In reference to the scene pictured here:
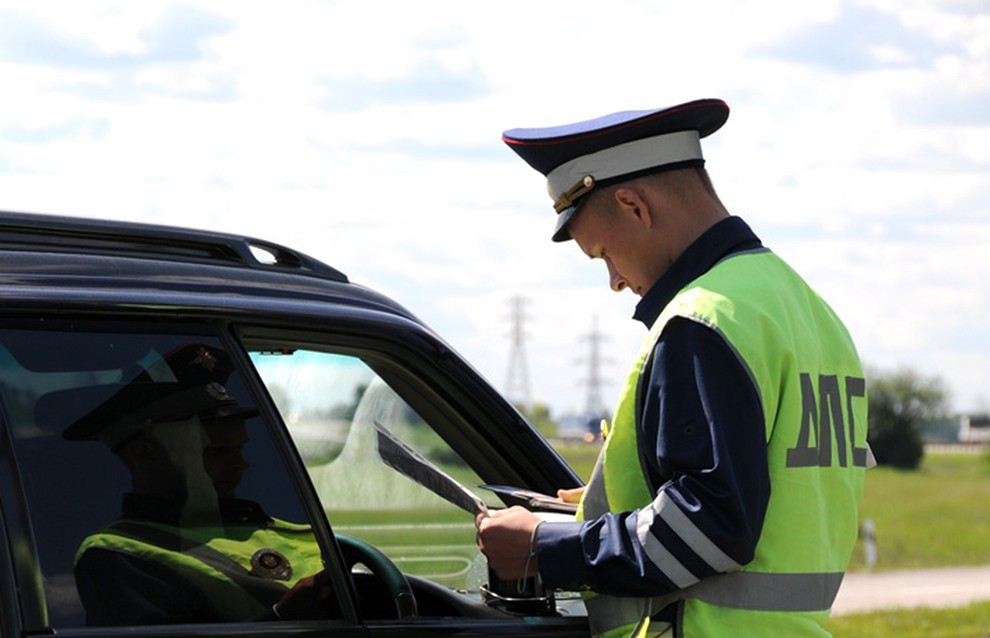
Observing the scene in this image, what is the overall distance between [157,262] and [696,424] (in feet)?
3.26

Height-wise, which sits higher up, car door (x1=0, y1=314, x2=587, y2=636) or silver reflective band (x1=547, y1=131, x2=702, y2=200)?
silver reflective band (x1=547, y1=131, x2=702, y2=200)

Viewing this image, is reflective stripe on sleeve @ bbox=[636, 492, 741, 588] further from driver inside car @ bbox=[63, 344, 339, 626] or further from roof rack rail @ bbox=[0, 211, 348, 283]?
roof rack rail @ bbox=[0, 211, 348, 283]

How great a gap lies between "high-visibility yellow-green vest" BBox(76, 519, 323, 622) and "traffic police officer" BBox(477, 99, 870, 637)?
13.9 inches

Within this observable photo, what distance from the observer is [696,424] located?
97.4 inches

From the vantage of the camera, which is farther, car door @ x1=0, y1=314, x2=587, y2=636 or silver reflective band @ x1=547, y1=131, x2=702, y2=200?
silver reflective band @ x1=547, y1=131, x2=702, y2=200

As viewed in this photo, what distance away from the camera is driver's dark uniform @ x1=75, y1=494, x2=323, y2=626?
242 cm

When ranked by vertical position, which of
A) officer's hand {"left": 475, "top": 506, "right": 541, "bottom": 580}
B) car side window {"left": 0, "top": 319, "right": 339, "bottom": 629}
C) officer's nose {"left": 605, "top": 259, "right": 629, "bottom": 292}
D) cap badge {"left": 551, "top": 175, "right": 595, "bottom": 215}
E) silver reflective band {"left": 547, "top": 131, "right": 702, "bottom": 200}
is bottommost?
officer's hand {"left": 475, "top": 506, "right": 541, "bottom": 580}

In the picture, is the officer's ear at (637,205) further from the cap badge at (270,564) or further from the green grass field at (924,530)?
the green grass field at (924,530)

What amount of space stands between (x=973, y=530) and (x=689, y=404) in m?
26.0

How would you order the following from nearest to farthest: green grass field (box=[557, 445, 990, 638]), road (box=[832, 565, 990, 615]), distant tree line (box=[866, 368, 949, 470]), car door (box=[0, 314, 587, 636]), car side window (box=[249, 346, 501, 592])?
car door (box=[0, 314, 587, 636]) → car side window (box=[249, 346, 501, 592]) → green grass field (box=[557, 445, 990, 638]) → road (box=[832, 565, 990, 615]) → distant tree line (box=[866, 368, 949, 470])

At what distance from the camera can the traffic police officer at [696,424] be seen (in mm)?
2486

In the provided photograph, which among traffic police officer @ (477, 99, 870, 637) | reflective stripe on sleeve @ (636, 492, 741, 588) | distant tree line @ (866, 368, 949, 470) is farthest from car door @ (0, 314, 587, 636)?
distant tree line @ (866, 368, 949, 470)

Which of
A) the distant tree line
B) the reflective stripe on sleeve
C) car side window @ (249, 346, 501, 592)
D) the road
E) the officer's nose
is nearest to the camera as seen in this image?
the reflective stripe on sleeve

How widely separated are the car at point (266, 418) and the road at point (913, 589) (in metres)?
10.7
